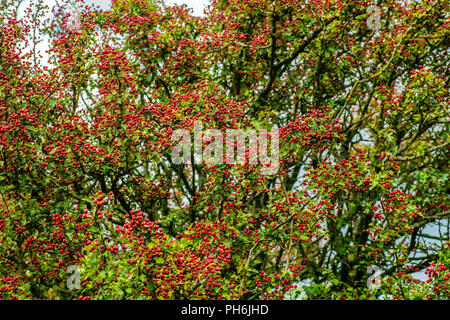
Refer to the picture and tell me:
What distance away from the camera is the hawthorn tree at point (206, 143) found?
5047mm

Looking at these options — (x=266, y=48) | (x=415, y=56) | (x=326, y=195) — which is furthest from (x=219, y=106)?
(x=415, y=56)

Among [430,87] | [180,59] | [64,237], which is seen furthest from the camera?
[180,59]

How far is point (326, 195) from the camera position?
6.15m

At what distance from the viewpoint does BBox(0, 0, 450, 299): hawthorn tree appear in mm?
5047

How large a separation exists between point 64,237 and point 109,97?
2494 mm

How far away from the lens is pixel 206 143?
6398 mm

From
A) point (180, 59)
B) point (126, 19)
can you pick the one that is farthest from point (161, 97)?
point (126, 19)

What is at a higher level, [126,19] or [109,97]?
[126,19]

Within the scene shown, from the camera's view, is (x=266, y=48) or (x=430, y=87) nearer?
(x=430, y=87)

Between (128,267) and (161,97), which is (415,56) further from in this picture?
(128,267)
